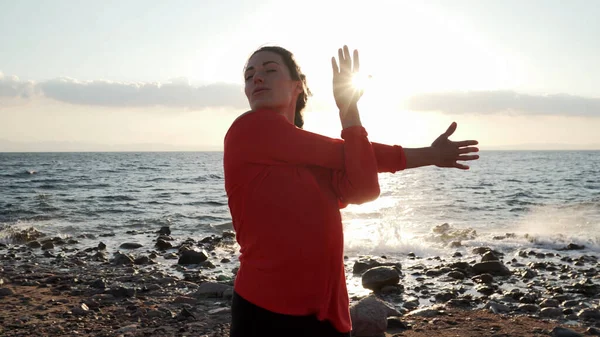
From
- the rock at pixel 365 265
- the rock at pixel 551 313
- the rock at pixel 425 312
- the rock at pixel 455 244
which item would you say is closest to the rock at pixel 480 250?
the rock at pixel 455 244

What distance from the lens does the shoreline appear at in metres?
7.43

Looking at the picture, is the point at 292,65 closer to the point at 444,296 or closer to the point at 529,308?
the point at 529,308

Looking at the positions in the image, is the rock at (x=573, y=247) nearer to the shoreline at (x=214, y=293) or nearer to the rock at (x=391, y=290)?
the shoreline at (x=214, y=293)

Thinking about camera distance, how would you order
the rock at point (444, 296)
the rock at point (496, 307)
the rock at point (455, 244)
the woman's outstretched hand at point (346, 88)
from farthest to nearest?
the rock at point (455, 244) → the rock at point (444, 296) → the rock at point (496, 307) → the woman's outstretched hand at point (346, 88)

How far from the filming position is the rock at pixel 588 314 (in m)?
8.04

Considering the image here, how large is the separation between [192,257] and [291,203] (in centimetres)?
1074

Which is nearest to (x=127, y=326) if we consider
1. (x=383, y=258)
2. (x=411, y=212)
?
(x=383, y=258)

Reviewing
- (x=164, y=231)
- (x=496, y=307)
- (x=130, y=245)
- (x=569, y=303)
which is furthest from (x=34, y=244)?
(x=569, y=303)

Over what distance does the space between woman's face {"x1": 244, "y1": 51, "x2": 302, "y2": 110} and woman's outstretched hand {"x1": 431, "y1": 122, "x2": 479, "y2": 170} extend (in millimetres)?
767

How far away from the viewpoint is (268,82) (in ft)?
8.53

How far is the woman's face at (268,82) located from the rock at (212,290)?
694 cm

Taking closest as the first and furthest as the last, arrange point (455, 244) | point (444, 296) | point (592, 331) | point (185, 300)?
point (592, 331) < point (185, 300) < point (444, 296) < point (455, 244)

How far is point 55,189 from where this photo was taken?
1289 inches

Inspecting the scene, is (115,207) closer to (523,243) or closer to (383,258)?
(383,258)
